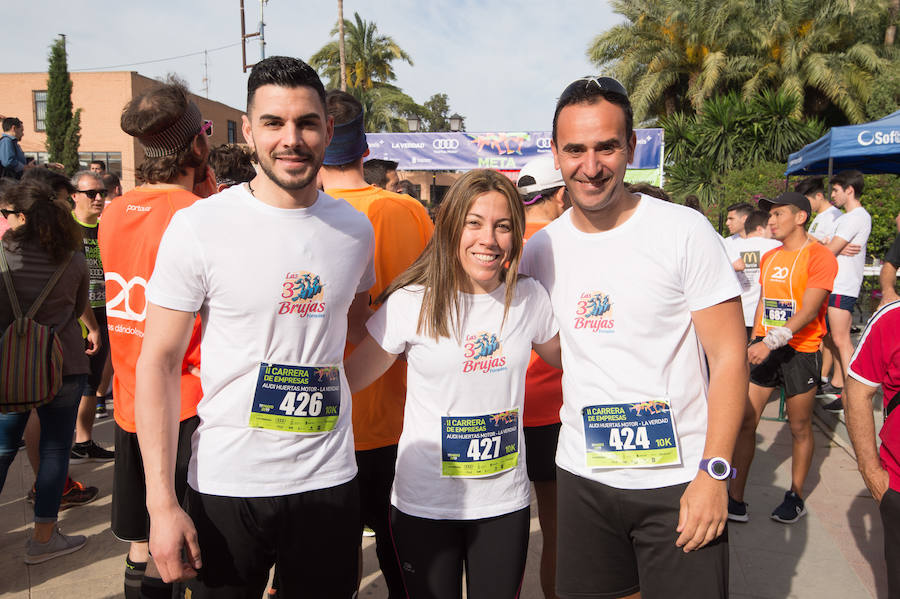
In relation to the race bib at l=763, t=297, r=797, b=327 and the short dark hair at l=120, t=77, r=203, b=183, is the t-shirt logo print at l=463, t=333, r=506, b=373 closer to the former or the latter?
the short dark hair at l=120, t=77, r=203, b=183

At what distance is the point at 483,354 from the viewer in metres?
2.03

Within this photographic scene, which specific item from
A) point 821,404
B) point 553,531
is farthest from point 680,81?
point 553,531

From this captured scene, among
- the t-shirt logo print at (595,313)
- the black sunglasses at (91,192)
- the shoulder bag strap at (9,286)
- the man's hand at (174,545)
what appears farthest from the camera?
the black sunglasses at (91,192)

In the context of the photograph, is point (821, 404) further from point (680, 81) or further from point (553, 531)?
point (680, 81)

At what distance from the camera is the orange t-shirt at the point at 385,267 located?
2463 millimetres

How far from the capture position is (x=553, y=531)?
9.11 feet

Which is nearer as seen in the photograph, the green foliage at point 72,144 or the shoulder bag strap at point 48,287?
the shoulder bag strap at point 48,287

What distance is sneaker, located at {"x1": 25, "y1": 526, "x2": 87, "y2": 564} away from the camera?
3.42 meters

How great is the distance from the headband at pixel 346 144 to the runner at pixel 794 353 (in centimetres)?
286

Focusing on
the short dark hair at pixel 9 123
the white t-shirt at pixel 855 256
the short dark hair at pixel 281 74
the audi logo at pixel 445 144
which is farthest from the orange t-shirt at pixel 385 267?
the audi logo at pixel 445 144

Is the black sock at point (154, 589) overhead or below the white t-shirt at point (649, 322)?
below

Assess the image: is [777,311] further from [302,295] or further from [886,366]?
[302,295]

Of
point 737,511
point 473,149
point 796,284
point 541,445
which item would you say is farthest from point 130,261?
point 473,149

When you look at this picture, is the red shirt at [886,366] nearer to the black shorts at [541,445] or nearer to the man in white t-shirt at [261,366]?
the black shorts at [541,445]
